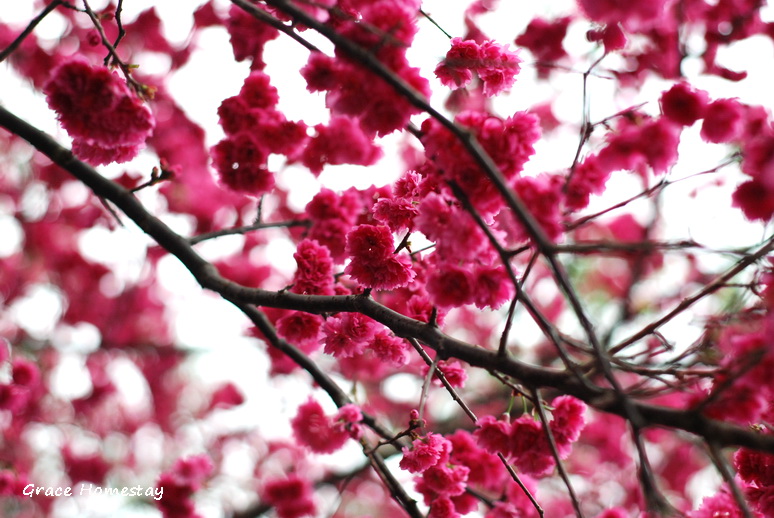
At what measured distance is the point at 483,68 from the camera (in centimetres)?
179

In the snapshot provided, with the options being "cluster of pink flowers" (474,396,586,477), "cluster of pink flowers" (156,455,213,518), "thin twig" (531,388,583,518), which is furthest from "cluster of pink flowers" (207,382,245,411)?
"thin twig" (531,388,583,518)

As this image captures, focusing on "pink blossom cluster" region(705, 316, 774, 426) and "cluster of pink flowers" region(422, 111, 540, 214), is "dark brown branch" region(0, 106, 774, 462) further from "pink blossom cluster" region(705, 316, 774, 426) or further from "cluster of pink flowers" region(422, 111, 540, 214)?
"cluster of pink flowers" region(422, 111, 540, 214)

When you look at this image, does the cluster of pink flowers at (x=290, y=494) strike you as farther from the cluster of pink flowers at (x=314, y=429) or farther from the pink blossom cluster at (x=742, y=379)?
the pink blossom cluster at (x=742, y=379)

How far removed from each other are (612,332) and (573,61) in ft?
7.09

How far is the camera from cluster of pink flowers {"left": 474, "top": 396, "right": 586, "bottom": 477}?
62.4 inches

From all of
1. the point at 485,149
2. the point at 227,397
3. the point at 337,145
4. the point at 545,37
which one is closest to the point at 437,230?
the point at 485,149

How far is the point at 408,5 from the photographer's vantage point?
144 centimetres

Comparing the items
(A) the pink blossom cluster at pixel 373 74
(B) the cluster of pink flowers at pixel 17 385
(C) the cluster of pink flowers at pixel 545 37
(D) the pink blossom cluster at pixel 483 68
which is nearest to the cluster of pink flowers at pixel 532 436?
(A) the pink blossom cluster at pixel 373 74

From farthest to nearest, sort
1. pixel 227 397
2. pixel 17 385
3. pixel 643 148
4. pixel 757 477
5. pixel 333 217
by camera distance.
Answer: pixel 227 397, pixel 17 385, pixel 333 217, pixel 757 477, pixel 643 148

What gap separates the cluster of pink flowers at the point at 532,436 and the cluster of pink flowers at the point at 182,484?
1.89 meters

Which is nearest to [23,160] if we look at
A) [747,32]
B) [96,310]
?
[96,310]

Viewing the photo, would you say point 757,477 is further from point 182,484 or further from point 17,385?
point 17,385

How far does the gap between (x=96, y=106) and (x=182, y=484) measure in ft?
6.58

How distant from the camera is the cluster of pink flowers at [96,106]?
72.0 inches
